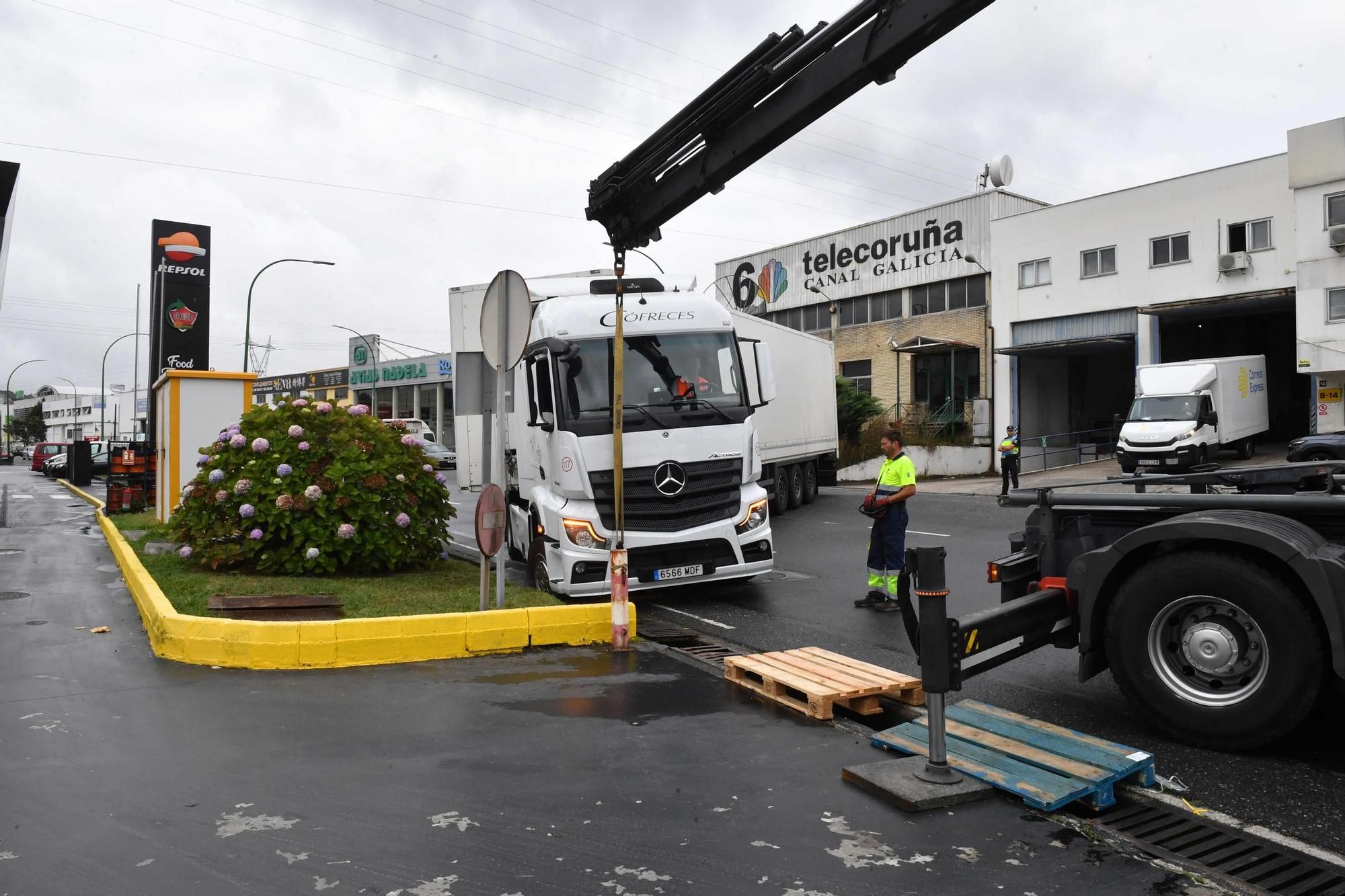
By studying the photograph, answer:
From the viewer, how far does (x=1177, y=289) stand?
2988cm

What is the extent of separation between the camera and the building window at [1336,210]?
2545 centimetres

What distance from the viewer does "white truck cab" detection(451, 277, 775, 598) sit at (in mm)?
9312

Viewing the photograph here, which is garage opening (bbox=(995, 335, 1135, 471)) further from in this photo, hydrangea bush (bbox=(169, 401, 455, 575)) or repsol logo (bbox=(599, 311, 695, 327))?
hydrangea bush (bbox=(169, 401, 455, 575))

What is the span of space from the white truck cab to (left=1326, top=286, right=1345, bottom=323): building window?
73.6 feet

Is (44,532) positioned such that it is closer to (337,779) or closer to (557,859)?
(337,779)

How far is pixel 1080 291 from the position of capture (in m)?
32.2

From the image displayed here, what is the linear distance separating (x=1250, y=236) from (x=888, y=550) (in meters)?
A: 24.9

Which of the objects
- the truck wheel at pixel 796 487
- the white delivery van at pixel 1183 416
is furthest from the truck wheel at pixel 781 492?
the white delivery van at pixel 1183 416

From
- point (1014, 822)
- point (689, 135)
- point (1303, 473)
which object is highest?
point (689, 135)

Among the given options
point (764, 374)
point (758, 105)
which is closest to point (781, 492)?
point (764, 374)

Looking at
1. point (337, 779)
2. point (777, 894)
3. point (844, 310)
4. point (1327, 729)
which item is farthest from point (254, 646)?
point (844, 310)

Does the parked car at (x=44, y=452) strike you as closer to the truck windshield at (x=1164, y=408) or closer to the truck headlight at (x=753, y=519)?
the truck windshield at (x=1164, y=408)

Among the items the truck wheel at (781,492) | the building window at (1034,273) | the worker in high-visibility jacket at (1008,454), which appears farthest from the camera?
the building window at (1034,273)

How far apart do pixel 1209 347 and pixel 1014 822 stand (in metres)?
38.7
